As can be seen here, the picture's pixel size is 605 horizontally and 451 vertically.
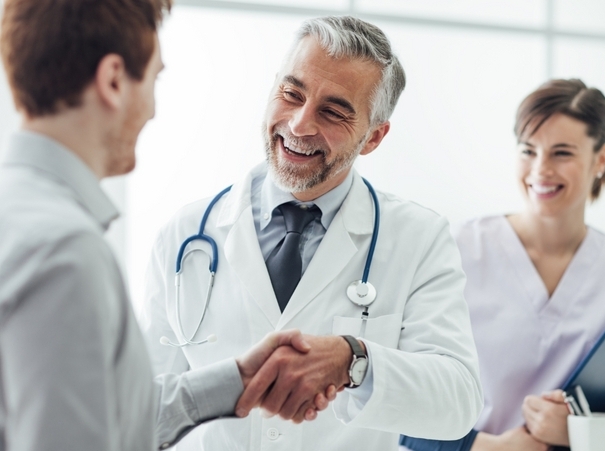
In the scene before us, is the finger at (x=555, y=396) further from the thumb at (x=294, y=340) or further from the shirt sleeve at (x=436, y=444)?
the thumb at (x=294, y=340)

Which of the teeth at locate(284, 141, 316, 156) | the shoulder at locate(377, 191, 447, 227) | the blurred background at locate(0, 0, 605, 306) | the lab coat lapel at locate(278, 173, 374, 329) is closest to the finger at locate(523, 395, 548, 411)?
the shoulder at locate(377, 191, 447, 227)

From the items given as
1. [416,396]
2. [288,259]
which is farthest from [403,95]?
[416,396]

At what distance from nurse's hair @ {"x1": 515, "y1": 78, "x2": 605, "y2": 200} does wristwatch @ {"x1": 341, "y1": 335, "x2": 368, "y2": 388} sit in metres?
1.17

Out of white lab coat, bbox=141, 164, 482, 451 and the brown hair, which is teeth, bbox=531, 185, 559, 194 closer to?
white lab coat, bbox=141, 164, 482, 451

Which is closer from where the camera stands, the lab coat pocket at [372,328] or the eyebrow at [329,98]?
the lab coat pocket at [372,328]

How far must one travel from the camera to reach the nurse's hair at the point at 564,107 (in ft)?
7.27

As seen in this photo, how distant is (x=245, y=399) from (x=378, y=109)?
2.63 ft

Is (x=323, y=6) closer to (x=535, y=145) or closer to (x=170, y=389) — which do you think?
(x=535, y=145)

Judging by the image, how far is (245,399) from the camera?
1242 millimetres

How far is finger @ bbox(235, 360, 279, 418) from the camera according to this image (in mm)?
1241

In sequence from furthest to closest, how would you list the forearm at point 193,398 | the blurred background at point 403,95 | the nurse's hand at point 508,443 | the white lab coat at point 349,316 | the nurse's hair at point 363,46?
the blurred background at point 403,95 < the nurse's hand at point 508,443 < the nurse's hair at point 363,46 < the white lab coat at point 349,316 < the forearm at point 193,398

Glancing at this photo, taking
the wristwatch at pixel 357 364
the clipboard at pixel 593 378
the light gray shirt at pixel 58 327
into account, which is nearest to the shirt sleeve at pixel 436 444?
the clipboard at pixel 593 378

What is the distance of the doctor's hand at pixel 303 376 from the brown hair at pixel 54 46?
645 millimetres

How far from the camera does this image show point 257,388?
1.26m
